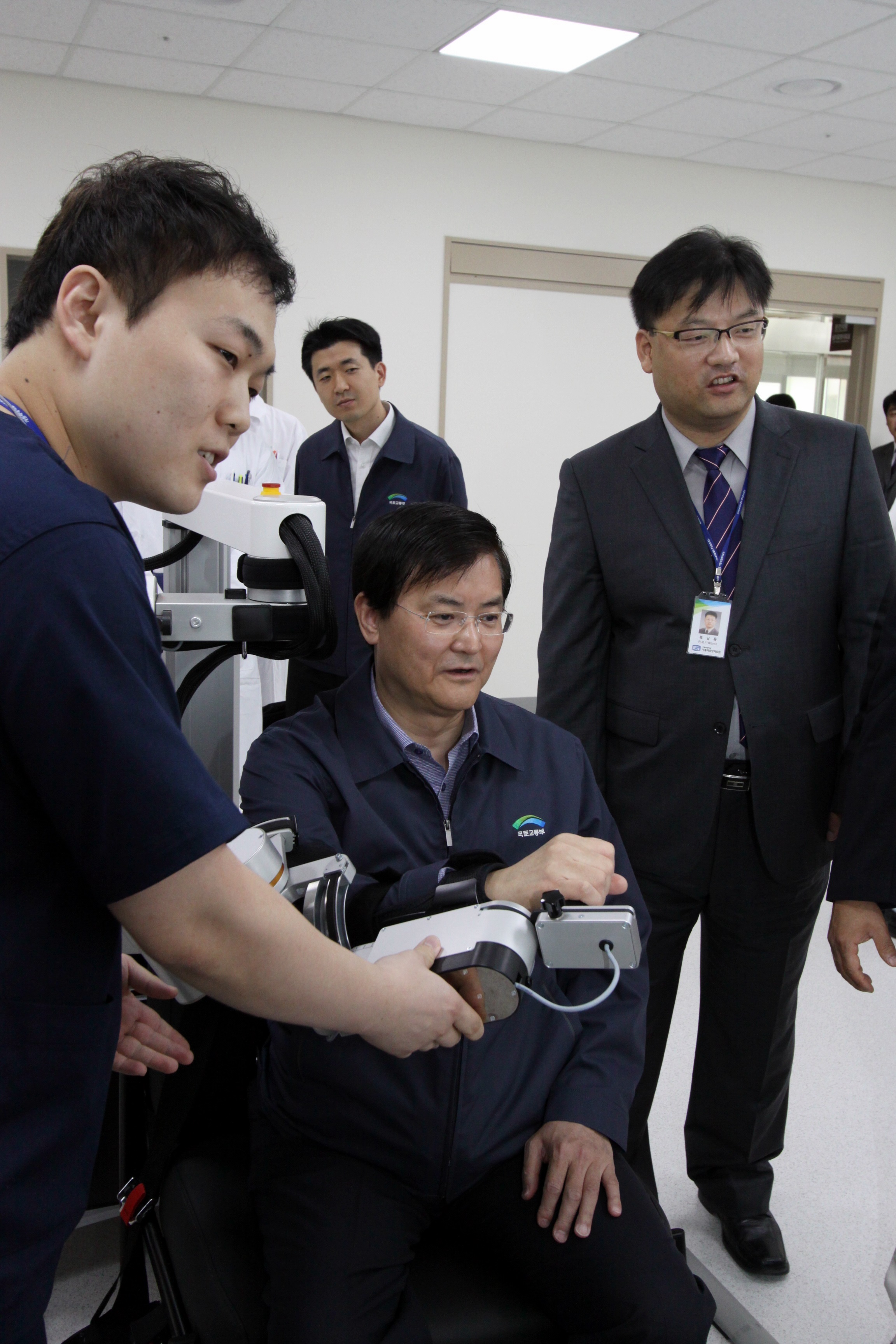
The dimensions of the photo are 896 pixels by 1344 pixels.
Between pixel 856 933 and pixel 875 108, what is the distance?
14.4 ft

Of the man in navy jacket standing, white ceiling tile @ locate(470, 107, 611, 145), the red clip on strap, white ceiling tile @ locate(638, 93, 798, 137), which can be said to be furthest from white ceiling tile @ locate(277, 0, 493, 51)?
the red clip on strap

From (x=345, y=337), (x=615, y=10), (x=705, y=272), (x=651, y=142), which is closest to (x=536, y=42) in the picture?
(x=615, y=10)

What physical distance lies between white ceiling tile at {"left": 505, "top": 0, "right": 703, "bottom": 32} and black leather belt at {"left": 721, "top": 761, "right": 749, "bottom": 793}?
9.99 ft

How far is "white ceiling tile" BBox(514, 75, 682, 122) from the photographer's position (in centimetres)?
447

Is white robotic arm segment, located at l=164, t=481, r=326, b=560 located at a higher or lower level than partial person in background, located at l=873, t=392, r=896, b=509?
lower

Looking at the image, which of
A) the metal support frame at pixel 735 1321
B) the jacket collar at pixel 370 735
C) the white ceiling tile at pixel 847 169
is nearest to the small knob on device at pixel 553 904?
the jacket collar at pixel 370 735

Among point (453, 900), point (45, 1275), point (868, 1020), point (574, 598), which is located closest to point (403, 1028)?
point (453, 900)

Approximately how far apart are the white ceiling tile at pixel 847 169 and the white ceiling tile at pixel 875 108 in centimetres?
68

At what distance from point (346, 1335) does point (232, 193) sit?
3.48ft

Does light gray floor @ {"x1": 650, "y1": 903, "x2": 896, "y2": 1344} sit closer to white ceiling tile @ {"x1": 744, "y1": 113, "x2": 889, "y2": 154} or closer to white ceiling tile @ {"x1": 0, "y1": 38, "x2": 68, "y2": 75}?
white ceiling tile @ {"x1": 744, "y1": 113, "x2": 889, "y2": 154}

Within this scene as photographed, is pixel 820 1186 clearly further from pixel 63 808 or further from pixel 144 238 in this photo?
pixel 144 238

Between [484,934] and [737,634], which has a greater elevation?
[737,634]

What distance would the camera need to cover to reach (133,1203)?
127 cm

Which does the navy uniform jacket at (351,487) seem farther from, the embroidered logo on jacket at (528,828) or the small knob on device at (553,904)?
the small knob on device at (553,904)
